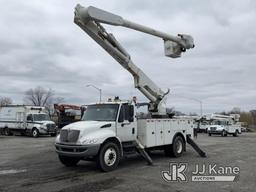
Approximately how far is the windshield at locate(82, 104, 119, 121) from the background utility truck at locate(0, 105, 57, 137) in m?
21.3

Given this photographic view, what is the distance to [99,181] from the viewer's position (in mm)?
9945

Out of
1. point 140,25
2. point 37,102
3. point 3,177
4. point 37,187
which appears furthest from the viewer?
point 37,102

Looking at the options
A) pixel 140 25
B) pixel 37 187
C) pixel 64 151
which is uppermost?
pixel 140 25

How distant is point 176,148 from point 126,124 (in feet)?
12.4

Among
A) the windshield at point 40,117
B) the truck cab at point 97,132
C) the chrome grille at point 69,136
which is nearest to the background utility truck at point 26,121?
the windshield at point 40,117

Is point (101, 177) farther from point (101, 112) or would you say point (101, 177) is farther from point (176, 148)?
point (176, 148)

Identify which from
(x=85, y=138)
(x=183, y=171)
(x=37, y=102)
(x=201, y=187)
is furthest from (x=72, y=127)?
(x=37, y=102)

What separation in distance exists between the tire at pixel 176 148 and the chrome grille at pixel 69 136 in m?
5.45

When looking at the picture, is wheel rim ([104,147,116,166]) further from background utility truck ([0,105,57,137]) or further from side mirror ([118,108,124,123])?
background utility truck ([0,105,57,137])

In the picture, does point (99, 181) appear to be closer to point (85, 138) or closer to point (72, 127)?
point (85, 138)

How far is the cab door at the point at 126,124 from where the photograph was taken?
1274 centimetres

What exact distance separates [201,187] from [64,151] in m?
4.91

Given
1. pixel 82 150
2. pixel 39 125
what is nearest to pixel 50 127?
pixel 39 125

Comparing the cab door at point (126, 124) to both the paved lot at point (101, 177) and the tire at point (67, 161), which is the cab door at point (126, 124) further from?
the tire at point (67, 161)
